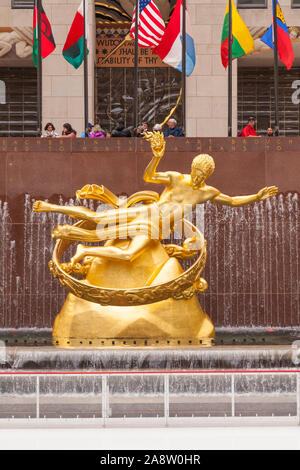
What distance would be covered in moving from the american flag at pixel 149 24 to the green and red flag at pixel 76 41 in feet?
4.29

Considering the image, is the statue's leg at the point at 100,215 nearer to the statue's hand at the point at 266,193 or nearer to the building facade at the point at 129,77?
the statue's hand at the point at 266,193

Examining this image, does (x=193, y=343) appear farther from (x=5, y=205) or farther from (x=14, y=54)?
(x=14, y=54)

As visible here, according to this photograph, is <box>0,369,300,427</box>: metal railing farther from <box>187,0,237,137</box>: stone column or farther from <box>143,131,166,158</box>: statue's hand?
<box>187,0,237,137</box>: stone column

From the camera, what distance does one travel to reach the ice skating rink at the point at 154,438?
9.96m

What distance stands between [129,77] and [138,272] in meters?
16.1

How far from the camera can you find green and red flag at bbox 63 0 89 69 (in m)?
20.8

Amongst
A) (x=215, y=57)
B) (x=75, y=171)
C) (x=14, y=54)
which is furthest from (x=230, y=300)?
(x=14, y=54)

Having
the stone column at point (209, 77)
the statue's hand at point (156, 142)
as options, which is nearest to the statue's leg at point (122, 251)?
the statue's hand at point (156, 142)

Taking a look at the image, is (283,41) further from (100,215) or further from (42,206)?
(42,206)

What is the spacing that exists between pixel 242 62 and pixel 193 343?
1727cm

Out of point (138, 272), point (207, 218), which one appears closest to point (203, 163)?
point (138, 272)

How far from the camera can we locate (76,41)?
21.0m

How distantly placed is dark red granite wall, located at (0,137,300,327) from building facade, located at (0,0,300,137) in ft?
26.6

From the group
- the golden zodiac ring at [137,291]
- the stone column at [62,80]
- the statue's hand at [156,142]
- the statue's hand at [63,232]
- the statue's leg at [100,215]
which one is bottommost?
the golden zodiac ring at [137,291]
